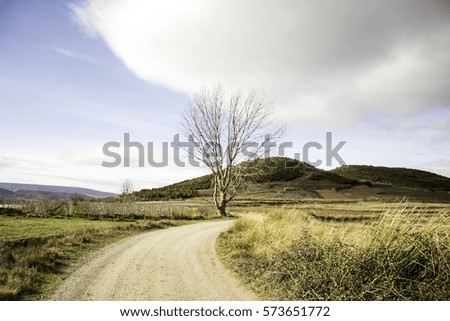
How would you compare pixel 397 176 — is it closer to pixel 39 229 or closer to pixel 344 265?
pixel 39 229

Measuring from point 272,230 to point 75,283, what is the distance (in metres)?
7.07

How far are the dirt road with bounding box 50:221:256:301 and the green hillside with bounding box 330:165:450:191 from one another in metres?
93.9

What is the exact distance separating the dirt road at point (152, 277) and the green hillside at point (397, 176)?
9392cm

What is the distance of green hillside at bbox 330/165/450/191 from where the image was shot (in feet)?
317

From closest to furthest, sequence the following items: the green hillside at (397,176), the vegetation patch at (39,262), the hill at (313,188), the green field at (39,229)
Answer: the vegetation patch at (39,262) < the green field at (39,229) < the hill at (313,188) < the green hillside at (397,176)

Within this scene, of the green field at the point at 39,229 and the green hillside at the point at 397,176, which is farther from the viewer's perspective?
the green hillside at the point at 397,176

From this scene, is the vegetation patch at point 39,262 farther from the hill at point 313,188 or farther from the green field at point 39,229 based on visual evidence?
the hill at point 313,188

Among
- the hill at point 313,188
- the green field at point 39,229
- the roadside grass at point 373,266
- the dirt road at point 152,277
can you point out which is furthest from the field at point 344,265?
the hill at point 313,188

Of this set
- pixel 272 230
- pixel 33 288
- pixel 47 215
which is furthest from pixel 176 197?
pixel 33 288

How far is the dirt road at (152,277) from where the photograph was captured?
6.99m

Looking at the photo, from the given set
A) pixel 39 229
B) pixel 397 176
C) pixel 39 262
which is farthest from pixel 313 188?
pixel 39 262

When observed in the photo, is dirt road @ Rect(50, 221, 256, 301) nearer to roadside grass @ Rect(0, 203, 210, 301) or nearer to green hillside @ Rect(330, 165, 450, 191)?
roadside grass @ Rect(0, 203, 210, 301)

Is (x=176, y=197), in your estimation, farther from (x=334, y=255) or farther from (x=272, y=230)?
(x=334, y=255)

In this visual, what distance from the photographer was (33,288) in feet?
24.1
